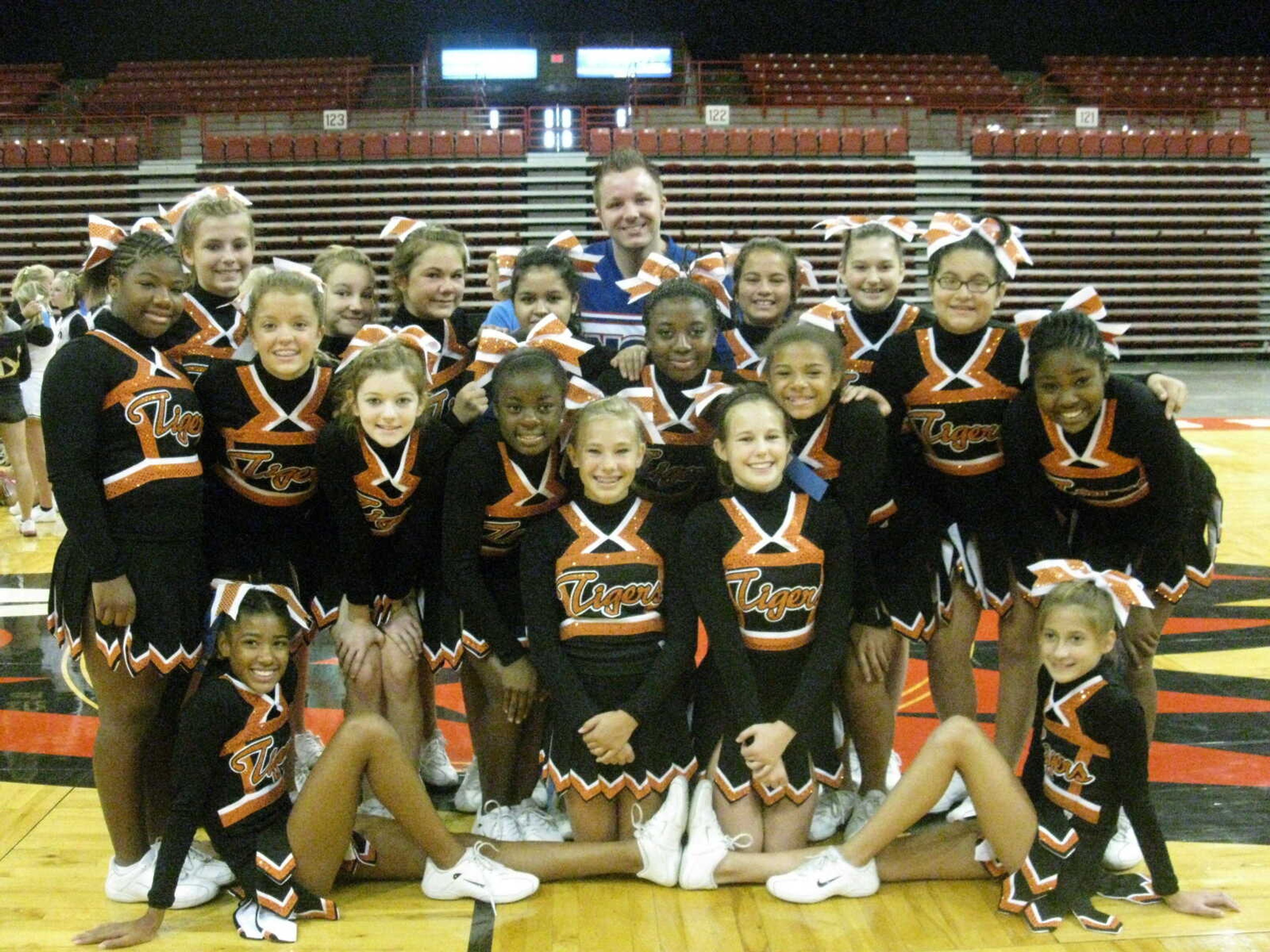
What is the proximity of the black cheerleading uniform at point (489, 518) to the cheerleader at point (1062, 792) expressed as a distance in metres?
0.94

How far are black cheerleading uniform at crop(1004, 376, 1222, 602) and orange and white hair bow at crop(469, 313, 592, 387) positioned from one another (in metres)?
1.14

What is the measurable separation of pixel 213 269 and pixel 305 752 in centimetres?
143

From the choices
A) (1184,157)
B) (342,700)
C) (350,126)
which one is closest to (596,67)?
(350,126)

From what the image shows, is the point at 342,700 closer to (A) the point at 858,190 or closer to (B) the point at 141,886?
(B) the point at 141,886

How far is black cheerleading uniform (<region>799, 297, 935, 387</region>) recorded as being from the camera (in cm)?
335

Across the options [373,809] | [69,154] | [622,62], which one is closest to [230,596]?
[373,809]

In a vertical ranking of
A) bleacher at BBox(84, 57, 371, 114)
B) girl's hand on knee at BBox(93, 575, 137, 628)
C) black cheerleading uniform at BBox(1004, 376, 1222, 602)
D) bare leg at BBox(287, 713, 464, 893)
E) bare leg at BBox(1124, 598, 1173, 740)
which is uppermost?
bleacher at BBox(84, 57, 371, 114)

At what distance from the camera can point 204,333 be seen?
317cm

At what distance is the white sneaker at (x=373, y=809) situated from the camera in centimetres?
304

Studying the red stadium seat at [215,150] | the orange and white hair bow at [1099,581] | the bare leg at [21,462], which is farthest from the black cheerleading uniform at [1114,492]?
the red stadium seat at [215,150]

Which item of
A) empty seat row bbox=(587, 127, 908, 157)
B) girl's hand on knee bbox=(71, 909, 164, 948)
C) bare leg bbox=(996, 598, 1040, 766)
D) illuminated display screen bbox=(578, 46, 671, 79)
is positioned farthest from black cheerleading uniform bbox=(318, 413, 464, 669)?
illuminated display screen bbox=(578, 46, 671, 79)

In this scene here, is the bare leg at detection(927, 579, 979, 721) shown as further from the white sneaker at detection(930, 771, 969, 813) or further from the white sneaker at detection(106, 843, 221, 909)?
the white sneaker at detection(106, 843, 221, 909)

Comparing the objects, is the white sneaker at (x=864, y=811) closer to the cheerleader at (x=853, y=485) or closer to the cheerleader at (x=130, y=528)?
the cheerleader at (x=853, y=485)

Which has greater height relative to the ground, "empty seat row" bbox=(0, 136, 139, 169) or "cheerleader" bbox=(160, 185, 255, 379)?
"empty seat row" bbox=(0, 136, 139, 169)
